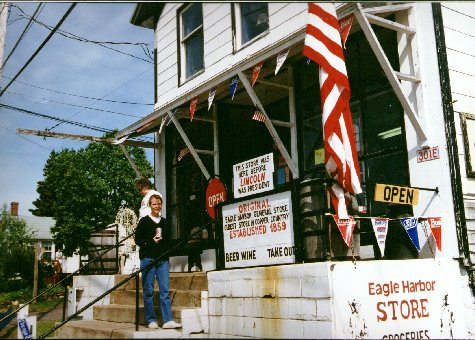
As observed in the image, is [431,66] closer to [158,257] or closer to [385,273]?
[385,273]

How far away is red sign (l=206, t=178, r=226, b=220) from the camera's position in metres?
9.67

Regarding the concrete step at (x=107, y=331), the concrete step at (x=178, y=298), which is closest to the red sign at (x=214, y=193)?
the concrete step at (x=178, y=298)

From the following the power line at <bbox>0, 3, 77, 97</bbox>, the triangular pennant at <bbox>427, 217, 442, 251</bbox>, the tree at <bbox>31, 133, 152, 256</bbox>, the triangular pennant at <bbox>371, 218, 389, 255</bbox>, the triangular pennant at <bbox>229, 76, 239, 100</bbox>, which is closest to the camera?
the triangular pennant at <bbox>371, 218, 389, 255</bbox>

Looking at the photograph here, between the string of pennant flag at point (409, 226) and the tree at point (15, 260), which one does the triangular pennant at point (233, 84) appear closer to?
the string of pennant flag at point (409, 226)

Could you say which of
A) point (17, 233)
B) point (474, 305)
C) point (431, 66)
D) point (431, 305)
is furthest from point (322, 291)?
point (17, 233)

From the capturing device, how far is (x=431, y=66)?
6520 millimetres

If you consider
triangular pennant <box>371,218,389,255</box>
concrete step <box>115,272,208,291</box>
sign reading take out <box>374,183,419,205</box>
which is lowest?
concrete step <box>115,272,208,291</box>

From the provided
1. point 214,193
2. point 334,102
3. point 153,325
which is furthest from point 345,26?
point 214,193

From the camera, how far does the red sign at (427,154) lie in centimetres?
624

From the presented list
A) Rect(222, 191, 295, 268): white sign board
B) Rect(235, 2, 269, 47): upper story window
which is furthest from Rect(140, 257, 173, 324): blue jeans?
Rect(235, 2, 269, 47): upper story window

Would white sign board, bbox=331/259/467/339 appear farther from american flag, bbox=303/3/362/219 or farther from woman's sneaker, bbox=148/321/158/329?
woman's sneaker, bbox=148/321/158/329

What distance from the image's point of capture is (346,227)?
5.36 meters

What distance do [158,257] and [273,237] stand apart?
5.36 feet

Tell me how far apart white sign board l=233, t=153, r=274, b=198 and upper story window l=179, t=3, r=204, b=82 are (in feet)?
16.2
